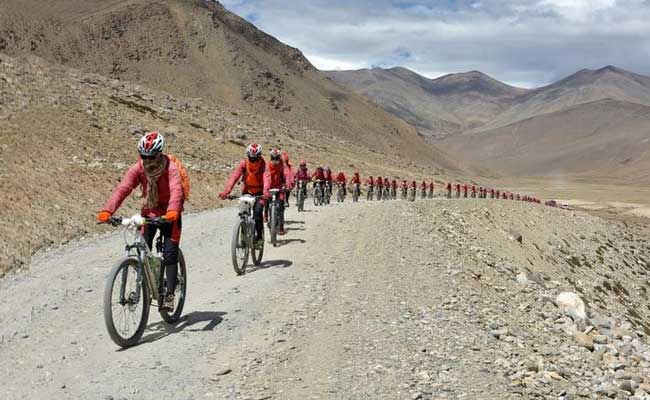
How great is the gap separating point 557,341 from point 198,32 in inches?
4592

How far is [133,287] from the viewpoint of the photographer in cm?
791

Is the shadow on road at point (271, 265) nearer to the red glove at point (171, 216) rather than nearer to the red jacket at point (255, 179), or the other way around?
the red jacket at point (255, 179)

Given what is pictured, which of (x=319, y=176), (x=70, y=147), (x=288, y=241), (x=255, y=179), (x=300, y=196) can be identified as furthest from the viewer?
(x=319, y=176)

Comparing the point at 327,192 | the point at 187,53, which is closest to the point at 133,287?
the point at 327,192

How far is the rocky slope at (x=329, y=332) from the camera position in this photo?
7.20m

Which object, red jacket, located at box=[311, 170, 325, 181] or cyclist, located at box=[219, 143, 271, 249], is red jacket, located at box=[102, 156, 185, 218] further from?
red jacket, located at box=[311, 170, 325, 181]

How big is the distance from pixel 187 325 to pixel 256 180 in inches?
208

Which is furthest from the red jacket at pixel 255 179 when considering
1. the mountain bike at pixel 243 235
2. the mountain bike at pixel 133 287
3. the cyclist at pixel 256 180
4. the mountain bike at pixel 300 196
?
the mountain bike at pixel 300 196

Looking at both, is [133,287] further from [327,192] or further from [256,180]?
[327,192]

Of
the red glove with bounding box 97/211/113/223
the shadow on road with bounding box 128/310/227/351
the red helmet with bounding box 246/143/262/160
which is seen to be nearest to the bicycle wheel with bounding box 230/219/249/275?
the red helmet with bounding box 246/143/262/160

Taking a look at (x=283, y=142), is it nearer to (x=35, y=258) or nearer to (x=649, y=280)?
(x=649, y=280)

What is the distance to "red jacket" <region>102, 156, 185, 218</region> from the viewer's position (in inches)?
316

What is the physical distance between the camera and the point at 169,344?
26.5ft

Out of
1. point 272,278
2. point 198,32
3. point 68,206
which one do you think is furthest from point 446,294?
point 198,32
